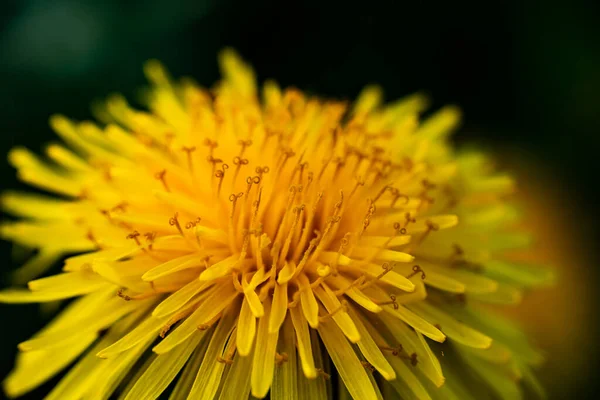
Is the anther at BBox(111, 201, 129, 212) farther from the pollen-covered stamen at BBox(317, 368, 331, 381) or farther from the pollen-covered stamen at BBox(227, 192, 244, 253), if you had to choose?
the pollen-covered stamen at BBox(317, 368, 331, 381)

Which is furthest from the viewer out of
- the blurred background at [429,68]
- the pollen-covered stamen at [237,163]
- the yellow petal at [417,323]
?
the blurred background at [429,68]

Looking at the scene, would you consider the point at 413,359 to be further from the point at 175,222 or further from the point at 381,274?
the point at 175,222

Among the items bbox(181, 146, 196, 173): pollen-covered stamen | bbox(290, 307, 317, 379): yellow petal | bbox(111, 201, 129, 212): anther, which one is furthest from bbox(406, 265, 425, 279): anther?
bbox(111, 201, 129, 212): anther

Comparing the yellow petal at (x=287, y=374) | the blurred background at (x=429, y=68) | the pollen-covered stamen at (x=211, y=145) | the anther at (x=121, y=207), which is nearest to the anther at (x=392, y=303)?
the yellow petal at (x=287, y=374)

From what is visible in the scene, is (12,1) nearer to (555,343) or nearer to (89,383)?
(89,383)

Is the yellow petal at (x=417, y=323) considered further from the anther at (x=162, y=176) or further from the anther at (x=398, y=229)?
the anther at (x=162, y=176)

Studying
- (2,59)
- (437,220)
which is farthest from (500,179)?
(2,59)
